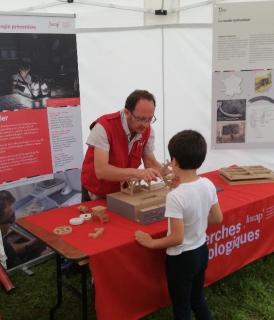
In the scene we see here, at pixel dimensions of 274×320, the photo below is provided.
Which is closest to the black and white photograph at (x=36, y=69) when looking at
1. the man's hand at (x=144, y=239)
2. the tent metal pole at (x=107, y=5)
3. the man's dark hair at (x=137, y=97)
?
the tent metal pole at (x=107, y=5)

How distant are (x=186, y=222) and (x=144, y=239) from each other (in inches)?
9.3

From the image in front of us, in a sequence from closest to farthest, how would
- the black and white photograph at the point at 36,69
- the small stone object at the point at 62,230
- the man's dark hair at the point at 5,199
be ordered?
the small stone object at the point at 62,230 < the black and white photograph at the point at 36,69 < the man's dark hair at the point at 5,199

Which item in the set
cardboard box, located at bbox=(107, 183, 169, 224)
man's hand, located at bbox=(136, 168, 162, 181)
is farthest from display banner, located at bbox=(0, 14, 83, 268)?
man's hand, located at bbox=(136, 168, 162, 181)

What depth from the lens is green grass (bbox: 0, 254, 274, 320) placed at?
8.06ft

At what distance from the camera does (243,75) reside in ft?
11.1

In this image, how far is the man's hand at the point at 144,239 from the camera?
70.4 inches

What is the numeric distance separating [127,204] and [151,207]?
0.13 metres

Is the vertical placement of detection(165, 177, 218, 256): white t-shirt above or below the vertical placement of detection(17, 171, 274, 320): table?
above

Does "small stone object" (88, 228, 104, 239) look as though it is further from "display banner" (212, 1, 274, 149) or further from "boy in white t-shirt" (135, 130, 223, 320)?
"display banner" (212, 1, 274, 149)

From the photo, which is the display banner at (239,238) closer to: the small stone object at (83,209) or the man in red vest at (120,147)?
the man in red vest at (120,147)

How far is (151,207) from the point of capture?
6.68 feet

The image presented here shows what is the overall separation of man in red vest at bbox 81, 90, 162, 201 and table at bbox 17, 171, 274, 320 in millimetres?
150

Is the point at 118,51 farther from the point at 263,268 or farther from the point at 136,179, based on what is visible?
the point at 263,268

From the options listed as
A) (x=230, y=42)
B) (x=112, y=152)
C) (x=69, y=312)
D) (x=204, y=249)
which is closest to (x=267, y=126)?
(x=230, y=42)
